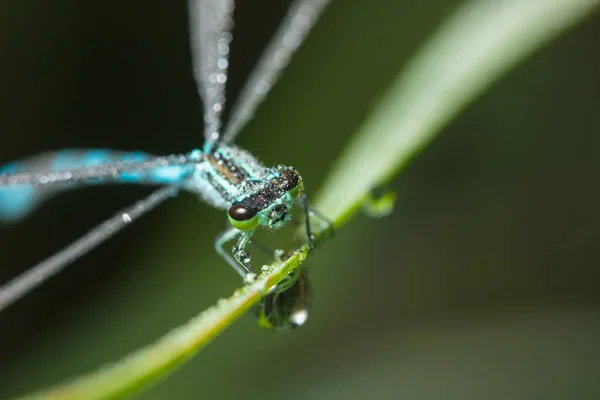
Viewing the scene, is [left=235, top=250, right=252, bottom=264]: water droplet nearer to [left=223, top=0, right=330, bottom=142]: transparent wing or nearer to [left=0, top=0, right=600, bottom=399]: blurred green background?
[left=223, top=0, right=330, bottom=142]: transparent wing

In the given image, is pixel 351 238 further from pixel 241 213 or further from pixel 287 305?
pixel 287 305

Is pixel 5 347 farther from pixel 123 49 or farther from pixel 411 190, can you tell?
pixel 411 190

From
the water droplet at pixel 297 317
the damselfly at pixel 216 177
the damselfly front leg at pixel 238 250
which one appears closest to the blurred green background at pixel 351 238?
the damselfly at pixel 216 177

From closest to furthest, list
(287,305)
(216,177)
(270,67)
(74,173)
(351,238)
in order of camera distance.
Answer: (287,305) < (216,177) < (74,173) < (270,67) < (351,238)

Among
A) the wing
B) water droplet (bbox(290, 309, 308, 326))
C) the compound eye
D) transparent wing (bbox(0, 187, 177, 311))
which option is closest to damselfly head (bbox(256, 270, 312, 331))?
water droplet (bbox(290, 309, 308, 326))

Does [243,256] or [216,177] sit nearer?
[243,256]

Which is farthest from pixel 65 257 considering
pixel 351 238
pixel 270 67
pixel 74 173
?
pixel 351 238

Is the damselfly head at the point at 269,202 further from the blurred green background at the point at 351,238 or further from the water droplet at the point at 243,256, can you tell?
the blurred green background at the point at 351,238
